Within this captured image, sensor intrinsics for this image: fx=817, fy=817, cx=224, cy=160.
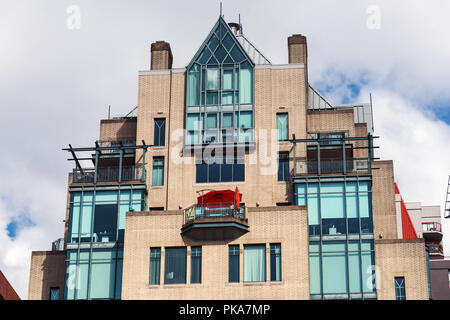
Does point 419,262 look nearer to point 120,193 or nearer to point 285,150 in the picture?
point 285,150

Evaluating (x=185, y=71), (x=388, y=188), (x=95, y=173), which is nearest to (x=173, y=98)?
(x=185, y=71)

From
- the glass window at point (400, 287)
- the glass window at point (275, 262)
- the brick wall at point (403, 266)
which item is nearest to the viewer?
the glass window at point (275, 262)

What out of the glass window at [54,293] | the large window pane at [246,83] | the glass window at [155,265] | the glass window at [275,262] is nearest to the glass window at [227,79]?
the large window pane at [246,83]

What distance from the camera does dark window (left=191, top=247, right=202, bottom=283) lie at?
51.3m

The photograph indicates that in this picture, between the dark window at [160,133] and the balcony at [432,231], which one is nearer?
the dark window at [160,133]

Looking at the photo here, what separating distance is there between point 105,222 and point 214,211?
936cm

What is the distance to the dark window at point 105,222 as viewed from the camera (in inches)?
2247

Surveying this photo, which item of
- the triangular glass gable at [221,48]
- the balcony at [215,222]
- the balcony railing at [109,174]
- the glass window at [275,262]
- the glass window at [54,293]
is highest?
the triangular glass gable at [221,48]

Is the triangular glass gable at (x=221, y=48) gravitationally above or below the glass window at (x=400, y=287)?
above

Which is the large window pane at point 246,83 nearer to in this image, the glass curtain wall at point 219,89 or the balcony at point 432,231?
the glass curtain wall at point 219,89

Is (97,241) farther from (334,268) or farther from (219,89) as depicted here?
(334,268)

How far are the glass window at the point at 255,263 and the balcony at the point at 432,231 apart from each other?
55901 millimetres

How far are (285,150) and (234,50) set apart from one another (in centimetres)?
859

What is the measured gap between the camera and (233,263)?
5147 centimetres
